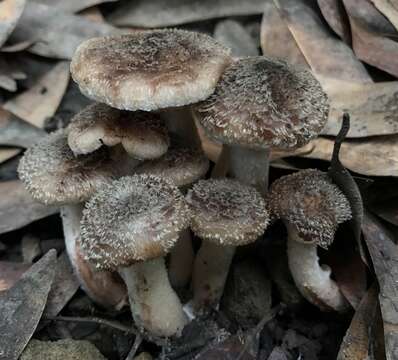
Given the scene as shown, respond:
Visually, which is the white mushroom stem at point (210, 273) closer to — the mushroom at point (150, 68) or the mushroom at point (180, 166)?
the mushroom at point (180, 166)

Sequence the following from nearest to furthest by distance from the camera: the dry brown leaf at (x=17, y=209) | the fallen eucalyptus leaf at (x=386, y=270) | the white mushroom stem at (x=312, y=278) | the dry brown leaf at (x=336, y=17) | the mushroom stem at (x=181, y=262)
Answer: the fallen eucalyptus leaf at (x=386, y=270), the white mushroom stem at (x=312, y=278), the mushroom stem at (x=181, y=262), the dry brown leaf at (x=17, y=209), the dry brown leaf at (x=336, y=17)

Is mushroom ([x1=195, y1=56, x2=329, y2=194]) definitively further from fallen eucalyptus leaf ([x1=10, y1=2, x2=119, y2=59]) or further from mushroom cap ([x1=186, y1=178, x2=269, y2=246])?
fallen eucalyptus leaf ([x1=10, y1=2, x2=119, y2=59])

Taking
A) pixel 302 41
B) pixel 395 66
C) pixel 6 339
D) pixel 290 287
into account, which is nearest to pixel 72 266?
pixel 6 339

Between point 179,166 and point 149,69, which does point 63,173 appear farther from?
point 149,69

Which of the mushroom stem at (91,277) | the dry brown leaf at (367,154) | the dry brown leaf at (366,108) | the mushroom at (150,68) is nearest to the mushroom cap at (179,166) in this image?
the mushroom at (150,68)

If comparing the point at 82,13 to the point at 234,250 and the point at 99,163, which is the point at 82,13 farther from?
the point at 234,250

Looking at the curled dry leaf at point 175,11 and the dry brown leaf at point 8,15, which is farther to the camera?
the curled dry leaf at point 175,11

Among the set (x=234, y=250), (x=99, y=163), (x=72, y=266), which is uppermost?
(x=99, y=163)
